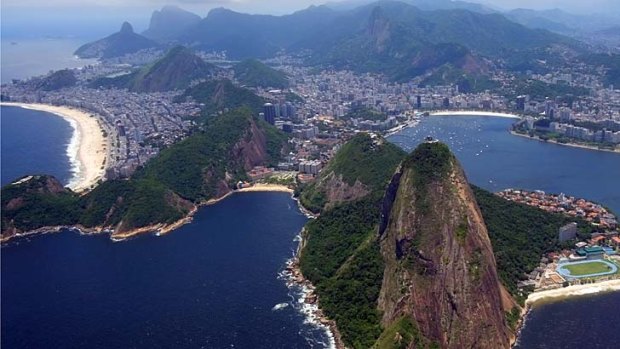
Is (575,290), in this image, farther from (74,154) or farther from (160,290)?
(74,154)

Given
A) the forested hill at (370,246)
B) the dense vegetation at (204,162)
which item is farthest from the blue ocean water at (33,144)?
the forested hill at (370,246)

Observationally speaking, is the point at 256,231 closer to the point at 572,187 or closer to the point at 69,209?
the point at 69,209

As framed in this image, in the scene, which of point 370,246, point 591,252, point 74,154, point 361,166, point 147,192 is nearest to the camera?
point 370,246

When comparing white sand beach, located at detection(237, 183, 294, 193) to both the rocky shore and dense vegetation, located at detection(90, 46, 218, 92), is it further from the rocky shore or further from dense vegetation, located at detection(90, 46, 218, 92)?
dense vegetation, located at detection(90, 46, 218, 92)

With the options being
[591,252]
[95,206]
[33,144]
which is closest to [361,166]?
[591,252]

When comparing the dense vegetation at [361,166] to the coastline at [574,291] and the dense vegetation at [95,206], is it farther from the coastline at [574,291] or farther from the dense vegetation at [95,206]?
the coastline at [574,291]

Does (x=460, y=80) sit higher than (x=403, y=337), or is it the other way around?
(x=460, y=80)
